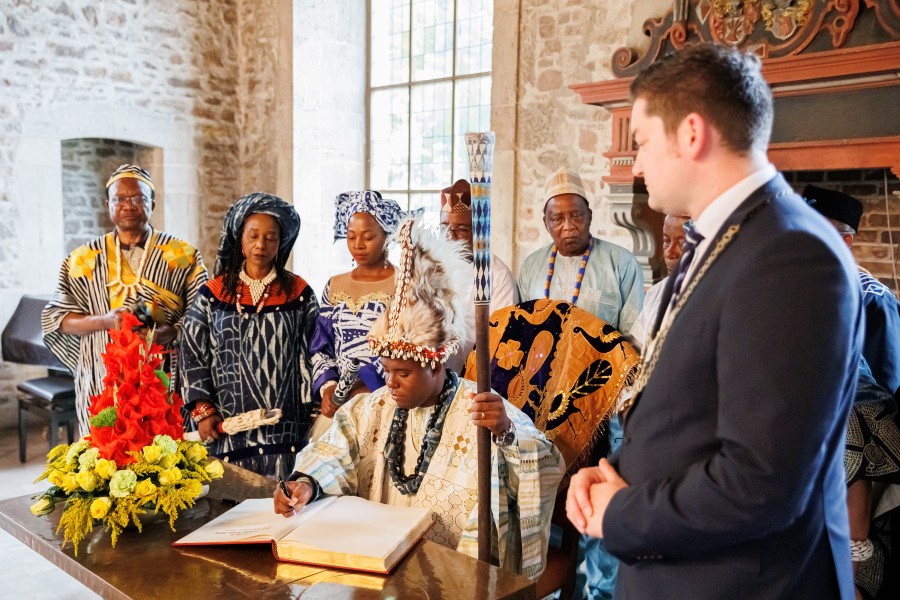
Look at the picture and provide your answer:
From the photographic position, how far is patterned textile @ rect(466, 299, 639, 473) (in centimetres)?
259

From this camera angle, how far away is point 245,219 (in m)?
3.18

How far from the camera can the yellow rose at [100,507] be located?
195 cm

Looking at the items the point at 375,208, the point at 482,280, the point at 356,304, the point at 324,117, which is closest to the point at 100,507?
the point at 482,280

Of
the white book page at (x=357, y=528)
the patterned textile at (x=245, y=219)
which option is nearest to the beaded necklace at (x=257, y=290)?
the patterned textile at (x=245, y=219)

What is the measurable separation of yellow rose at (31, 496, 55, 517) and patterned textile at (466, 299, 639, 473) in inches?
54.9

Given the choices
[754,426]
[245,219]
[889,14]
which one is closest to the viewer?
[754,426]

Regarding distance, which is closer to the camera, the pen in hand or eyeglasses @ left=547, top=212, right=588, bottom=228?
the pen in hand

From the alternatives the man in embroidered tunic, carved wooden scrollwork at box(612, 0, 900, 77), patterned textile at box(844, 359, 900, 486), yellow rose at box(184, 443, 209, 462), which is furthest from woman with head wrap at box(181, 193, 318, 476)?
carved wooden scrollwork at box(612, 0, 900, 77)

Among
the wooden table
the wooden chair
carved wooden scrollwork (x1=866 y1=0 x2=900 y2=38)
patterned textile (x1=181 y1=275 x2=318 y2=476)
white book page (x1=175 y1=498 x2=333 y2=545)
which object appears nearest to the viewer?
the wooden table

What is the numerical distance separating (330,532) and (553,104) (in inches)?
156

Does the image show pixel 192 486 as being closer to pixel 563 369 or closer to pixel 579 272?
pixel 563 369

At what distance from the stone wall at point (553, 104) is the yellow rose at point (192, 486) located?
3414mm

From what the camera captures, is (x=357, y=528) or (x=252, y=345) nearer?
(x=357, y=528)

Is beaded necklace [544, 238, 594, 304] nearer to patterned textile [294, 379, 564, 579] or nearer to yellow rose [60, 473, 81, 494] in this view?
patterned textile [294, 379, 564, 579]
